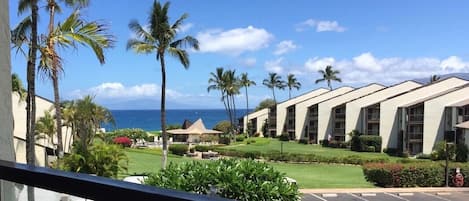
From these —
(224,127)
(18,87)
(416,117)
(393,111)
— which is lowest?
(224,127)

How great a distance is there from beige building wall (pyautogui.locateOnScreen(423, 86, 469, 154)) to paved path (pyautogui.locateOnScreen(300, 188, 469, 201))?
1660 centimetres

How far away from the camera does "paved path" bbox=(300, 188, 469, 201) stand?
20547 mm

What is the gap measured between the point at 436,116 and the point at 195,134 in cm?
2276

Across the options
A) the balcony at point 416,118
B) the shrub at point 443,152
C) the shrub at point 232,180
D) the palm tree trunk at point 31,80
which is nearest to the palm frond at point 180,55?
the palm tree trunk at point 31,80

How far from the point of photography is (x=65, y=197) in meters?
1.45

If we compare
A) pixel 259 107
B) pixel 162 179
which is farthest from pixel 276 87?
pixel 162 179

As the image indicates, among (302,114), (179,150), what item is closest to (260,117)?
(302,114)

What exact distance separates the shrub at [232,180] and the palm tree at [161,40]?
660 inches

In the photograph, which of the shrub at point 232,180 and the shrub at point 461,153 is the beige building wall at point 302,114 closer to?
the shrub at point 461,153

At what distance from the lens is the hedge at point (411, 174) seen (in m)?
24.5

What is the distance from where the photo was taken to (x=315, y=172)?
98.9 ft

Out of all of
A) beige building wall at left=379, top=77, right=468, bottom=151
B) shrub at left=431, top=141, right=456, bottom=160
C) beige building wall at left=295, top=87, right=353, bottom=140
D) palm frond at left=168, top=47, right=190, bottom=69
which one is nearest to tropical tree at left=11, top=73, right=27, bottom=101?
palm frond at left=168, top=47, right=190, bottom=69

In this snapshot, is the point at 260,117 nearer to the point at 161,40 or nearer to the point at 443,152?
the point at 443,152

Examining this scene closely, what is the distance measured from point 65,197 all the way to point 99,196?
0.22 m
